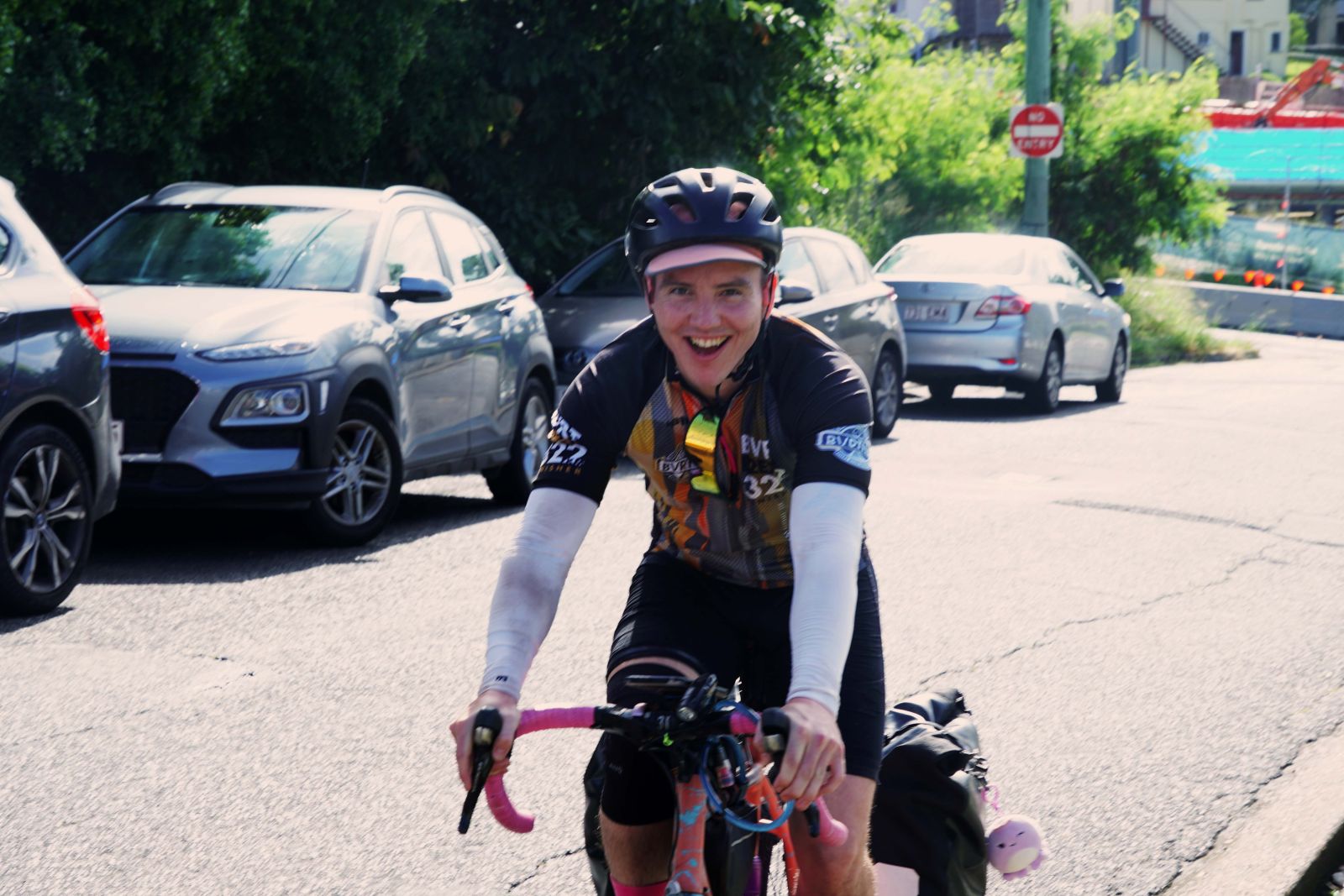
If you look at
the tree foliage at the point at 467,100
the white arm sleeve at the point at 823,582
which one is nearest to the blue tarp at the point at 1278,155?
the tree foliage at the point at 467,100

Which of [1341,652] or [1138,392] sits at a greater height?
[1341,652]

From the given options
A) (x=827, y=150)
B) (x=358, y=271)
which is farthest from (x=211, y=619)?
(x=827, y=150)

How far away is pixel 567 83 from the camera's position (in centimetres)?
1638

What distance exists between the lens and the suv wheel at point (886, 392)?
15.0 m

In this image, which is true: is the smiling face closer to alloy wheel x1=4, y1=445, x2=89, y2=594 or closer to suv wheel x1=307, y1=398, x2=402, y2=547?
alloy wheel x1=4, y1=445, x2=89, y2=594

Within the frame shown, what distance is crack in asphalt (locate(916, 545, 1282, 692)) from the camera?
22.3 feet

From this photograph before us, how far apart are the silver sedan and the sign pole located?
15.0 ft

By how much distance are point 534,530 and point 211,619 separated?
4.52m

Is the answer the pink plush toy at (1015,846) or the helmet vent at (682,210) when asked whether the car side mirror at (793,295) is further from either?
the helmet vent at (682,210)

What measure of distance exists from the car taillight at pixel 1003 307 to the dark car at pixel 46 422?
10.6 metres

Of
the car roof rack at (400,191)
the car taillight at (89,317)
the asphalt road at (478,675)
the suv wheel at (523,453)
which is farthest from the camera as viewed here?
the suv wheel at (523,453)

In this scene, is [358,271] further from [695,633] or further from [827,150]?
[827,150]

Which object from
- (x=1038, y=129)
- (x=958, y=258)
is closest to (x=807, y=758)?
(x=958, y=258)

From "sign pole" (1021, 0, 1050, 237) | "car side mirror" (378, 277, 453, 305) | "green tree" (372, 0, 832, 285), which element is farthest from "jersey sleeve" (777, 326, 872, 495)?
"sign pole" (1021, 0, 1050, 237)
